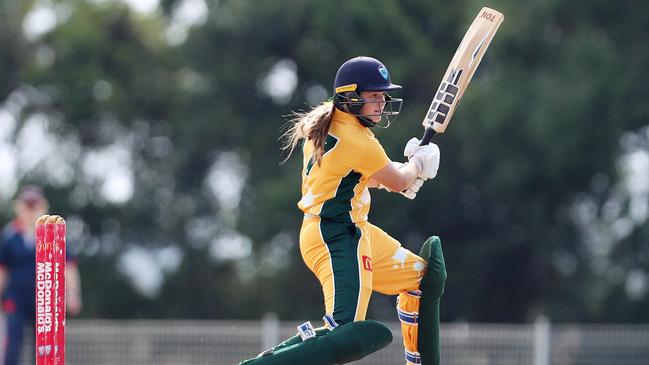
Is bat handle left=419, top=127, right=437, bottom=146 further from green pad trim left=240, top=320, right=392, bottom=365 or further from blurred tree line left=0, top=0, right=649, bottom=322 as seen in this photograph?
blurred tree line left=0, top=0, right=649, bottom=322

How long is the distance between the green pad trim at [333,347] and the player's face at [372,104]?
1.09 m

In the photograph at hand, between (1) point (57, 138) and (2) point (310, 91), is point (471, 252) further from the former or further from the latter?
(1) point (57, 138)

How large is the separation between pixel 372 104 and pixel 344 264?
0.83 metres

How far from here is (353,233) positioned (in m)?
6.37

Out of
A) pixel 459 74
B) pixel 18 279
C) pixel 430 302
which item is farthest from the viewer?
pixel 18 279

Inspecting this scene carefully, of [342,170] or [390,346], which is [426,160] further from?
[390,346]

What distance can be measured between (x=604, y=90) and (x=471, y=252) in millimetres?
3926

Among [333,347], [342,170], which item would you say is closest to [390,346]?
[342,170]

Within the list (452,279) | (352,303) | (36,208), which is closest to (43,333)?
(352,303)

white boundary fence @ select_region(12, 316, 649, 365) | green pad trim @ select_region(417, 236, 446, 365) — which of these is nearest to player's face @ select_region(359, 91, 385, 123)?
green pad trim @ select_region(417, 236, 446, 365)

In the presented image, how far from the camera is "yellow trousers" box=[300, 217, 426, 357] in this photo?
20.3 feet

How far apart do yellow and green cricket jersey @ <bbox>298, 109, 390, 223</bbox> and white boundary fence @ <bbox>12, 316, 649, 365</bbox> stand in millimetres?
6189

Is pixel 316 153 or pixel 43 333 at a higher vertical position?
pixel 316 153

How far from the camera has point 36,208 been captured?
10.7 metres
